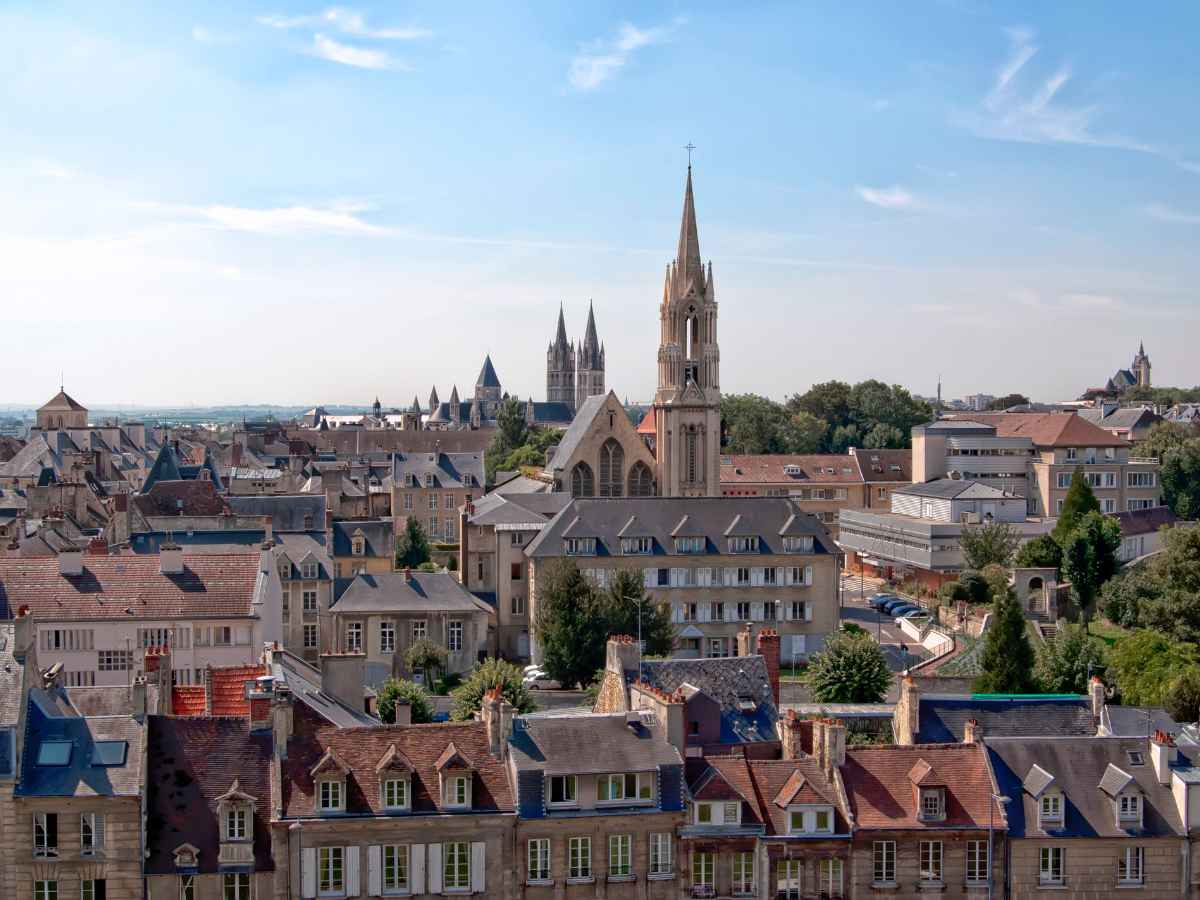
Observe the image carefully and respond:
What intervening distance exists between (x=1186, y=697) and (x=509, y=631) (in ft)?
109

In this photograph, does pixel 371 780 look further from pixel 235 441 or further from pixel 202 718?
pixel 235 441

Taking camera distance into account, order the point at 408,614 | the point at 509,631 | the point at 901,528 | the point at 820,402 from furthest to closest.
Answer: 1. the point at 820,402
2. the point at 901,528
3. the point at 509,631
4. the point at 408,614

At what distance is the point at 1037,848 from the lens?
30.8 m

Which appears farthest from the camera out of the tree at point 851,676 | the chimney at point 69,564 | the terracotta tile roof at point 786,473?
the terracotta tile roof at point 786,473

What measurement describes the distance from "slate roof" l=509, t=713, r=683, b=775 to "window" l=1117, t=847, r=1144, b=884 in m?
9.25

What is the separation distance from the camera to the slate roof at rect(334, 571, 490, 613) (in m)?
65.5

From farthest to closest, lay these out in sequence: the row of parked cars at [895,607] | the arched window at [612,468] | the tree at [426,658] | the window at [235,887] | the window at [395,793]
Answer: the arched window at [612,468] < the row of parked cars at [895,607] < the tree at [426,658] < the window at [395,793] < the window at [235,887]

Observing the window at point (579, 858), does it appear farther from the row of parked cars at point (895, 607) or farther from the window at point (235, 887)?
the row of parked cars at point (895, 607)

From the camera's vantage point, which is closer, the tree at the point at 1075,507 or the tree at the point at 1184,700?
the tree at the point at 1184,700

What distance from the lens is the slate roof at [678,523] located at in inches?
2781

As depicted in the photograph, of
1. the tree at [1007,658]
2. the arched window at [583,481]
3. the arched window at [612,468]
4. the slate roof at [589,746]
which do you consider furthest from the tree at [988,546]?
the slate roof at [589,746]

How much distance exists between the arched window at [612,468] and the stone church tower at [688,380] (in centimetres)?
267

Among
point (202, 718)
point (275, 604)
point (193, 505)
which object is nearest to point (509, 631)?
point (193, 505)

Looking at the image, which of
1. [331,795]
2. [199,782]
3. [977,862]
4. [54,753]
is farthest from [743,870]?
[54,753]
